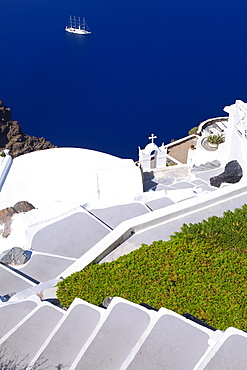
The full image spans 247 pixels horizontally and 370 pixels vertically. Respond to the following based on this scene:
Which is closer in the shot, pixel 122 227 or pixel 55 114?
pixel 122 227

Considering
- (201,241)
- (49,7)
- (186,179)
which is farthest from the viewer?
(49,7)

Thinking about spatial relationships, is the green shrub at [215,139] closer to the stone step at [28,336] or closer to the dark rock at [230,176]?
the dark rock at [230,176]

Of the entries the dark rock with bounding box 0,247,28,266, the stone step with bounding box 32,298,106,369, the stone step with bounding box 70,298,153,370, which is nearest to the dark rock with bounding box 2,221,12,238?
the dark rock with bounding box 0,247,28,266

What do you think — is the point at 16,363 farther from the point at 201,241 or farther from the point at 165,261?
the point at 201,241

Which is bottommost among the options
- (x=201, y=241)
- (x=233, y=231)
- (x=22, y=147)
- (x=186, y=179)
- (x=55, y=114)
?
(x=201, y=241)

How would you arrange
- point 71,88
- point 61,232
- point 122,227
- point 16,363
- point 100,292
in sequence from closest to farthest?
point 16,363 → point 100,292 → point 122,227 → point 61,232 → point 71,88

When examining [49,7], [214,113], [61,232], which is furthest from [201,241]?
[49,7]

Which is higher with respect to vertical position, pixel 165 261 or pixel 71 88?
pixel 71 88
